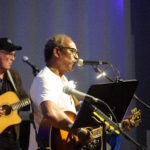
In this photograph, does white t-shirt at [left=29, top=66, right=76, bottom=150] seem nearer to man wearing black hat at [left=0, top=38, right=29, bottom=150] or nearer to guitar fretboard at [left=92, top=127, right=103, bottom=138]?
guitar fretboard at [left=92, top=127, right=103, bottom=138]

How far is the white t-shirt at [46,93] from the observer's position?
2304 millimetres

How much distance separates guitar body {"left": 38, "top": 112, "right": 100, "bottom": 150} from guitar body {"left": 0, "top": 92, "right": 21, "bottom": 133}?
972mm

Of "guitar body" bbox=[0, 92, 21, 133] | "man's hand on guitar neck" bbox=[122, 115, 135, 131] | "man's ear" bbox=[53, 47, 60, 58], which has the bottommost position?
"man's hand on guitar neck" bbox=[122, 115, 135, 131]

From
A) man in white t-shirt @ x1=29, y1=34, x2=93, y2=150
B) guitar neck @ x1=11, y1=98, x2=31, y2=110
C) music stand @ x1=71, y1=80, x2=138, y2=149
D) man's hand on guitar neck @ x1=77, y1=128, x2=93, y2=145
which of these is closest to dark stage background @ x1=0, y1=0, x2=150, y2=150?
guitar neck @ x1=11, y1=98, x2=31, y2=110

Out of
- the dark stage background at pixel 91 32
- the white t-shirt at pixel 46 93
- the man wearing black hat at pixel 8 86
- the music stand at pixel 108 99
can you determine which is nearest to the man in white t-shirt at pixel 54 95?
the white t-shirt at pixel 46 93

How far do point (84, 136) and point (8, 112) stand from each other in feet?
4.78

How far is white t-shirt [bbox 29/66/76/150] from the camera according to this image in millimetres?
2304

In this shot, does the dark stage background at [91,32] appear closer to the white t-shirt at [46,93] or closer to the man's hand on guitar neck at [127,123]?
the man's hand on guitar neck at [127,123]

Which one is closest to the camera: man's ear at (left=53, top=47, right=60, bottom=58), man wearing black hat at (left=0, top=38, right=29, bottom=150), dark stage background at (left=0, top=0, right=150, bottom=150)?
man's ear at (left=53, top=47, right=60, bottom=58)

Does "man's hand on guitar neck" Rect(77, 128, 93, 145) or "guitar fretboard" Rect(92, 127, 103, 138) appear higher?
"man's hand on guitar neck" Rect(77, 128, 93, 145)

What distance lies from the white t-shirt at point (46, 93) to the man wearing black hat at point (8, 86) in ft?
2.32

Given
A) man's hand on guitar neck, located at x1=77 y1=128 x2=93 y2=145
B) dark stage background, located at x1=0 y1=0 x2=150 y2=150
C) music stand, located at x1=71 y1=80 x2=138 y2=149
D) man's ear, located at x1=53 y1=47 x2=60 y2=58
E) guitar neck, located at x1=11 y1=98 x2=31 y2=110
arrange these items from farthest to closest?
1. dark stage background, located at x1=0 y1=0 x2=150 y2=150
2. guitar neck, located at x1=11 y1=98 x2=31 y2=110
3. man's ear, located at x1=53 y1=47 x2=60 y2=58
4. man's hand on guitar neck, located at x1=77 y1=128 x2=93 y2=145
5. music stand, located at x1=71 y1=80 x2=138 y2=149

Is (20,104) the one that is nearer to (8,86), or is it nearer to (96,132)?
(8,86)

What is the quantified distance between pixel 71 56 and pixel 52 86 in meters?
0.52
